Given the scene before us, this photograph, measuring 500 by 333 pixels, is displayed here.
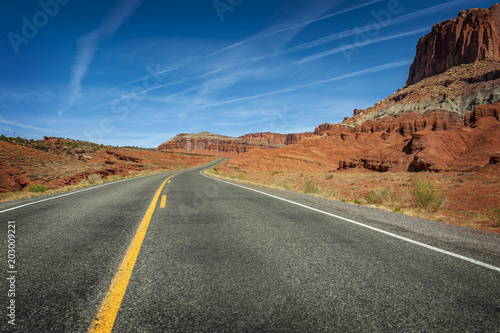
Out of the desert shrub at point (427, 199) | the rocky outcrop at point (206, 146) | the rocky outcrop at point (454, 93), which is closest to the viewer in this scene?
the desert shrub at point (427, 199)

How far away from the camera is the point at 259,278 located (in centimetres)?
259

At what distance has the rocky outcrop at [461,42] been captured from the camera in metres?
76.1

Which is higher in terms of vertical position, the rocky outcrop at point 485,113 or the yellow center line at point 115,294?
the rocky outcrop at point 485,113

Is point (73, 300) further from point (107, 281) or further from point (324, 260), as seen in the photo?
point (324, 260)

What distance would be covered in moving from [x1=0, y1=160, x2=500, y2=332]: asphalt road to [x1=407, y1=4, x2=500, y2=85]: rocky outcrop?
10878 centimetres

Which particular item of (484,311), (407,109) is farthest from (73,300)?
(407,109)

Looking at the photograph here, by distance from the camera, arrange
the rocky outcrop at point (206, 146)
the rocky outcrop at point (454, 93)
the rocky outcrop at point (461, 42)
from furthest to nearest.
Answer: the rocky outcrop at point (206, 146) < the rocky outcrop at point (461, 42) < the rocky outcrop at point (454, 93)

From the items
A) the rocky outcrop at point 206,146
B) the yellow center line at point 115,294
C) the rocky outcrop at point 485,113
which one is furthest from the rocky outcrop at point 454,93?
the rocky outcrop at point 206,146

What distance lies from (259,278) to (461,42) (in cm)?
11557

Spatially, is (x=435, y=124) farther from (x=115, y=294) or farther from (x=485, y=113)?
(x=115, y=294)

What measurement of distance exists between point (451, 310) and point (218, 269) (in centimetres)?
231

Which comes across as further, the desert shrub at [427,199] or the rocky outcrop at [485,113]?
the rocky outcrop at [485,113]

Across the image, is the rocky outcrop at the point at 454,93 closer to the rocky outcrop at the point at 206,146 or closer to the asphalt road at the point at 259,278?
the asphalt road at the point at 259,278

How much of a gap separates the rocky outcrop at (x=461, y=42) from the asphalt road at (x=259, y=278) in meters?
109
